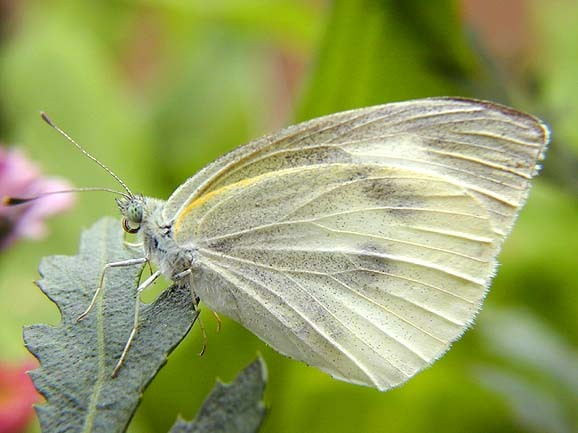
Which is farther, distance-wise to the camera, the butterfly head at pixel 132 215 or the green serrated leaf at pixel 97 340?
the butterfly head at pixel 132 215

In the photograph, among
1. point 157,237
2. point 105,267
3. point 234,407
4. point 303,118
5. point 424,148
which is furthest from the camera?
point 303,118

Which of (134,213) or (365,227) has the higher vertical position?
(134,213)

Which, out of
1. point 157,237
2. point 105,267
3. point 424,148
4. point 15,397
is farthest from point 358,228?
point 15,397

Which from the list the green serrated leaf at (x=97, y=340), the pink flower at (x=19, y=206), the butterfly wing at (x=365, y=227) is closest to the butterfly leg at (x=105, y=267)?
the green serrated leaf at (x=97, y=340)

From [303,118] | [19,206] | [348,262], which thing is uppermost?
[19,206]

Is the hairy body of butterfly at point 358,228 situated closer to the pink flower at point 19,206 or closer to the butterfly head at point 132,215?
the butterfly head at point 132,215

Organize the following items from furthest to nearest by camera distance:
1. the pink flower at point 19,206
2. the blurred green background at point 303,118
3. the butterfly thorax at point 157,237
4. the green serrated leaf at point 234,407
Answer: the blurred green background at point 303,118 < the pink flower at point 19,206 < the butterfly thorax at point 157,237 < the green serrated leaf at point 234,407

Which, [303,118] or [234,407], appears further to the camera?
[303,118]

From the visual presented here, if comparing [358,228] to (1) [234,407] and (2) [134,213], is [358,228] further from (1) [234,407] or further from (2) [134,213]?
(1) [234,407]
